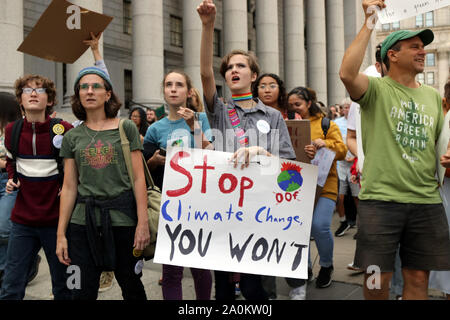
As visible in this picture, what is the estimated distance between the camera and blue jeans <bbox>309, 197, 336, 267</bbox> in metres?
4.82

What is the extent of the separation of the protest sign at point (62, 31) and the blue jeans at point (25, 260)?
61.0 inches

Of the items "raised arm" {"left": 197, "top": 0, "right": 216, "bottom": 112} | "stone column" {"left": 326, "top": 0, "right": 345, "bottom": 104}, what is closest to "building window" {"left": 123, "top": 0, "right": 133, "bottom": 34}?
"stone column" {"left": 326, "top": 0, "right": 345, "bottom": 104}

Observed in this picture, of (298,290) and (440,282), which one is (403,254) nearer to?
(440,282)

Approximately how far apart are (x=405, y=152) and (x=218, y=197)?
1334mm

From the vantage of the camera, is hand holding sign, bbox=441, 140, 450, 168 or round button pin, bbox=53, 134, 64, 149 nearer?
hand holding sign, bbox=441, 140, 450, 168

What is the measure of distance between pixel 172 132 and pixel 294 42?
23994 millimetres

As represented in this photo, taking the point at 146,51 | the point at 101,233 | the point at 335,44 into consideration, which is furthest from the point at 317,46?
the point at 101,233

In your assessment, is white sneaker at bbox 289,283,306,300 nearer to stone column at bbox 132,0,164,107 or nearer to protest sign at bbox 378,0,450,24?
protest sign at bbox 378,0,450,24

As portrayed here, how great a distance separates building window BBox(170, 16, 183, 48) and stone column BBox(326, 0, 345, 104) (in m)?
10.7

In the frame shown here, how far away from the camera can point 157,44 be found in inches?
664

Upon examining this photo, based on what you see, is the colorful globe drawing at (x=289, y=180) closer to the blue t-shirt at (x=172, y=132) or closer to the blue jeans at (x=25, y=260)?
the blue t-shirt at (x=172, y=132)

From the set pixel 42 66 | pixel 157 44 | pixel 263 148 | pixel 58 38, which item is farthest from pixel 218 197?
pixel 42 66

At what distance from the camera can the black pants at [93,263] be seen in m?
3.13

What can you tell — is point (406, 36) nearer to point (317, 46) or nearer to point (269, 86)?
point (269, 86)
